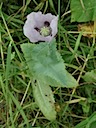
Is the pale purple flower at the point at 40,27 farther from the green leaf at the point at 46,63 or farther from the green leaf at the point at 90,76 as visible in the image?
the green leaf at the point at 90,76

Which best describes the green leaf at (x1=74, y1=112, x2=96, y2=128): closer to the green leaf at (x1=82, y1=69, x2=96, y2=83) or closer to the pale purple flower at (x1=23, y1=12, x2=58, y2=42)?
the green leaf at (x1=82, y1=69, x2=96, y2=83)

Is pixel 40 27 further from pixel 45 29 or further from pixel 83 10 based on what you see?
pixel 83 10

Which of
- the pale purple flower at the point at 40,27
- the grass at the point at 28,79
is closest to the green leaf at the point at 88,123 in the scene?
the grass at the point at 28,79

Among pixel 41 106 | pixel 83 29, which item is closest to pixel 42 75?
pixel 41 106

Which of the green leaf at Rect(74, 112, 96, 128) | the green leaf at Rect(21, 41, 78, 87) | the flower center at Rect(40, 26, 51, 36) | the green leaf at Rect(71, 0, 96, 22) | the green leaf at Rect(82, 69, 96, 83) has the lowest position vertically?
the green leaf at Rect(74, 112, 96, 128)

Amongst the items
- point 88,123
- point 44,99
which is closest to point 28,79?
point 44,99

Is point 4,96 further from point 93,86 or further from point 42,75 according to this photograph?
point 93,86

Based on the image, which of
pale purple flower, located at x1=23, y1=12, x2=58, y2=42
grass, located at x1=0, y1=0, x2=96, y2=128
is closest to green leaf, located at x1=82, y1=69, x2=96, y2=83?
grass, located at x1=0, y1=0, x2=96, y2=128
